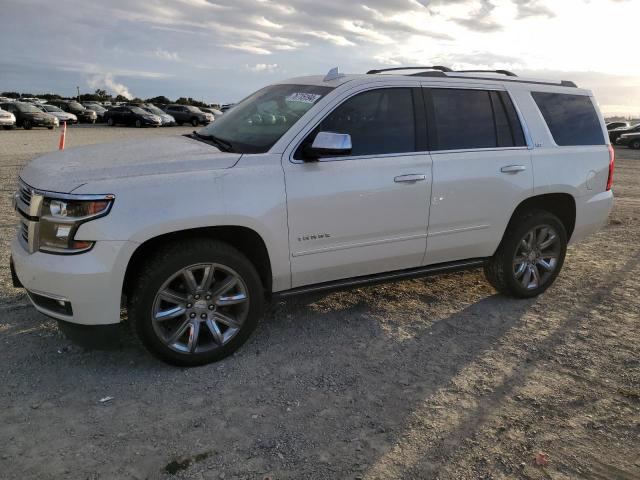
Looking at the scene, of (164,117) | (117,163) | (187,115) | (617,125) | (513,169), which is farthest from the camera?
(187,115)

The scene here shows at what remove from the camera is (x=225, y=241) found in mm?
3791

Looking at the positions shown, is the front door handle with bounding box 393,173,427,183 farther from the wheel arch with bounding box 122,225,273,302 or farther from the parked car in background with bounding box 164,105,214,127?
the parked car in background with bounding box 164,105,214,127

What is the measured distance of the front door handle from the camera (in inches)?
160

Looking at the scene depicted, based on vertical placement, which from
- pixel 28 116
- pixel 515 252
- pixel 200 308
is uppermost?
pixel 28 116

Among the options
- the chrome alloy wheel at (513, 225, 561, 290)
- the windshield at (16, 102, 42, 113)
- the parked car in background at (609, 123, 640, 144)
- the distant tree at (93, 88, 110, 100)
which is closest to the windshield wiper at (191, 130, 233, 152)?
the chrome alloy wheel at (513, 225, 561, 290)

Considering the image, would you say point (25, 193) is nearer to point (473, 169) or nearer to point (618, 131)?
point (473, 169)

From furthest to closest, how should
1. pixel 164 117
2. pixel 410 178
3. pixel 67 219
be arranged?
pixel 164 117
pixel 410 178
pixel 67 219

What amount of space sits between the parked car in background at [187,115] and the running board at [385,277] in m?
37.1

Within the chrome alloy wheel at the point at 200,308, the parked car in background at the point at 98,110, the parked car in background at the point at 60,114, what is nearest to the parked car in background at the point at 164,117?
the parked car in background at the point at 60,114

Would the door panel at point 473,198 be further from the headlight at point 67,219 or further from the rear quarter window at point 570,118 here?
the headlight at point 67,219

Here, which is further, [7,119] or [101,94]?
[101,94]

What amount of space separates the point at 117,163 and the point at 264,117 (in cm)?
125

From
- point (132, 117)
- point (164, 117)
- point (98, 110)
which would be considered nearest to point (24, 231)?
point (132, 117)

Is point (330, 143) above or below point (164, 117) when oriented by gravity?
above
